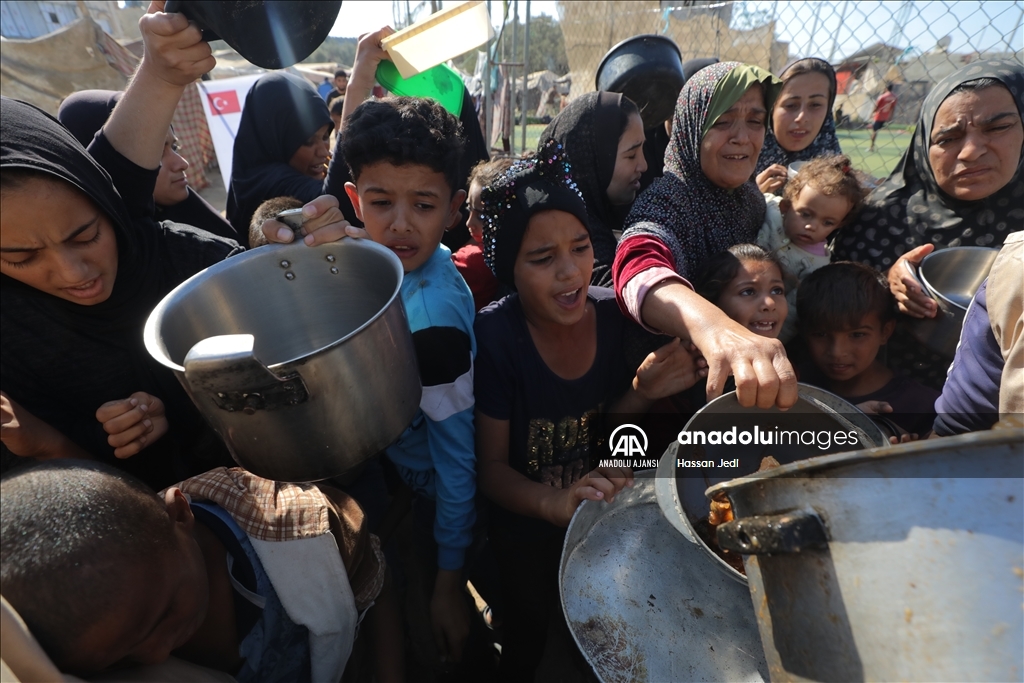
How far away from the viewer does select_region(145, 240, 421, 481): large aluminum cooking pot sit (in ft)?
2.45

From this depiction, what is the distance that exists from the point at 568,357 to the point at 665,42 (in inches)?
99.3

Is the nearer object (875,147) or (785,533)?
(785,533)

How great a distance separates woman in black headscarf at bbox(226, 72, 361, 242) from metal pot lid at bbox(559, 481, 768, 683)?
215 centimetres

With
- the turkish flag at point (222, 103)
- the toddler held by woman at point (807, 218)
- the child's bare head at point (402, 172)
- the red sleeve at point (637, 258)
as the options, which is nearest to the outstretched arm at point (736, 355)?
the red sleeve at point (637, 258)

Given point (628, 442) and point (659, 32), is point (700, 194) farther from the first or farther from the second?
point (659, 32)

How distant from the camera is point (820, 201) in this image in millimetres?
1994

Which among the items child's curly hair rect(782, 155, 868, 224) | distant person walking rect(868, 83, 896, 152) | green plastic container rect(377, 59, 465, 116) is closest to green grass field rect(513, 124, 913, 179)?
distant person walking rect(868, 83, 896, 152)

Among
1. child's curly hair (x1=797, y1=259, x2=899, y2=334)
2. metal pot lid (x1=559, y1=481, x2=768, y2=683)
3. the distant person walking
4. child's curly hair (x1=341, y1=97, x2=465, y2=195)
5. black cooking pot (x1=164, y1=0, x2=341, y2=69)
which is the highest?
black cooking pot (x1=164, y1=0, x2=341, y2=69)

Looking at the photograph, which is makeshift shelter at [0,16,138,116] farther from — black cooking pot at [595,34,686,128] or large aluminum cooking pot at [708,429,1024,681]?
large aluminum cooking pot at [708,429,1024,681]

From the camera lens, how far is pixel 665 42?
306 centimetres

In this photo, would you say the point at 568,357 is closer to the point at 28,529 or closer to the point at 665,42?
the point at 28,529

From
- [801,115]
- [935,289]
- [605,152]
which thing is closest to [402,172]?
[605,152]

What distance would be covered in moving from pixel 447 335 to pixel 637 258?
0.59m

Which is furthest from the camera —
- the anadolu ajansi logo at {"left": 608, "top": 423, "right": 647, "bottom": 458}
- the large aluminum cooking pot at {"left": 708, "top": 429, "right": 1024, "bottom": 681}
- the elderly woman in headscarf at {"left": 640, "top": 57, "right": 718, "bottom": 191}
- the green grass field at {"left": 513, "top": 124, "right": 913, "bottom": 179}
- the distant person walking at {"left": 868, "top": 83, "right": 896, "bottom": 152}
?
the green grass field at {"left": 513, "top": 124, "right": 913, "bottom": 179}
